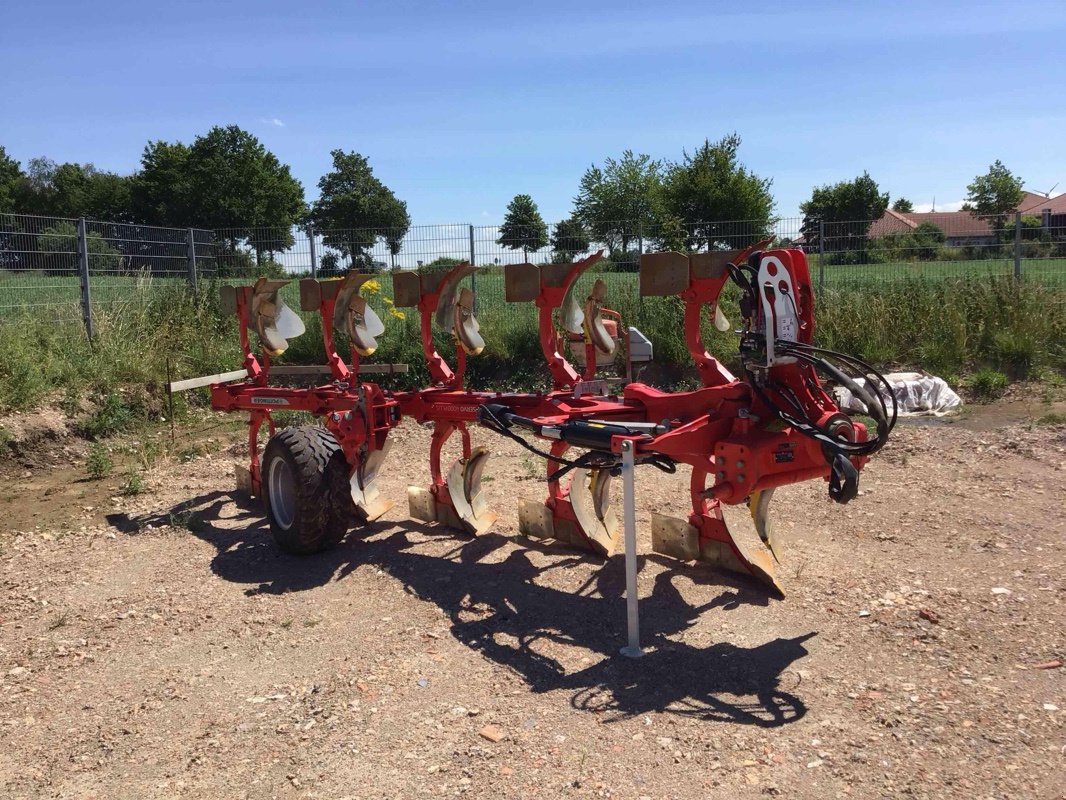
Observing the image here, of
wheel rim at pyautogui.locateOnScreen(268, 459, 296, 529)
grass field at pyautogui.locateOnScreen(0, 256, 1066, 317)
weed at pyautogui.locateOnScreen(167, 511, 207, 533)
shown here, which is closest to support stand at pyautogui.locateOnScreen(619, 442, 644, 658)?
wheel rim at pyautogui.locateOnScreen(268, 459, 296, 529)

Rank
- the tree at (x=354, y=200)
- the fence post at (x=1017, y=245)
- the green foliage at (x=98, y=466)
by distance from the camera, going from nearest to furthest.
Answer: the green foliage at (x=98, y=466), the fence post at (x=1017, y=245), the tree at (x=354, y=200)

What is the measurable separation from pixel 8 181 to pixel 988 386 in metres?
58.2

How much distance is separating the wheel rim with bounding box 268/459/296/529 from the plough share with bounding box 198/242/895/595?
0.01 meters

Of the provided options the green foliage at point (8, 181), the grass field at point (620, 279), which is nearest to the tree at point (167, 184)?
the green foliage at point (8, 181)

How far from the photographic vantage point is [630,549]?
3.95m

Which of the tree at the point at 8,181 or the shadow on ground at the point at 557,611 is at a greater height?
the tree at the point at 8,181

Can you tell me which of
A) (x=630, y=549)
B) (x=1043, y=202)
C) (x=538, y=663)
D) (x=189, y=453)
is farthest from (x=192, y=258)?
(x=1043, y=202)

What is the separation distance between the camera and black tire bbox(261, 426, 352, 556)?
17.9 ft

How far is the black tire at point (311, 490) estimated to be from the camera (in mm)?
5465

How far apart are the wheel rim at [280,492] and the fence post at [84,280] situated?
22.6 feet

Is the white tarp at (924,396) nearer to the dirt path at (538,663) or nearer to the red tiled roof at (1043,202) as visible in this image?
the dirt path at (538,663)

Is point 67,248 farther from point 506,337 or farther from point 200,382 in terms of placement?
point 200,382

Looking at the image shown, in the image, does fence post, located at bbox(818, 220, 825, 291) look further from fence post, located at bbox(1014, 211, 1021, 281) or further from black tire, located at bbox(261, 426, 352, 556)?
black tire, located at bbox(261, 426, 352, 556)

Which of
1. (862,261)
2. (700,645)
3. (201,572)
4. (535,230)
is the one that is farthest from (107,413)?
(862,261)
